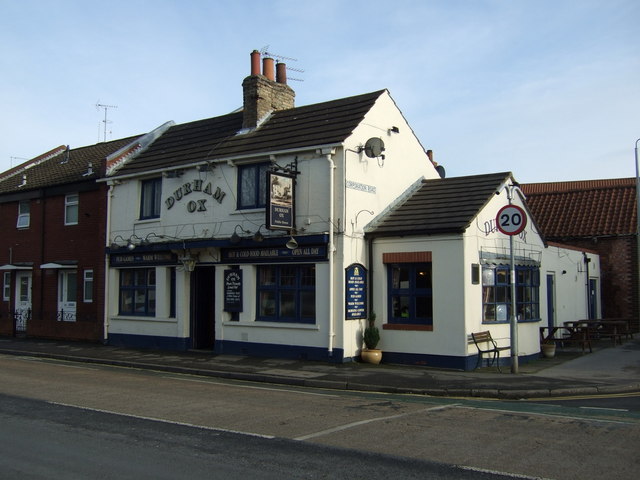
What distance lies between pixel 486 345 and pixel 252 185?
776cm

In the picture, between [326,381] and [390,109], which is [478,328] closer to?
[326,381]

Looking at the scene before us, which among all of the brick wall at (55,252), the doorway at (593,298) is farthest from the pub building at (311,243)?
the doorway at (593,298)

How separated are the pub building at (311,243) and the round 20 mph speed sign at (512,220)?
1.16 meters

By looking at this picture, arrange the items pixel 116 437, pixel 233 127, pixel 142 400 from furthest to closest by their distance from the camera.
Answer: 1. pixel 233 127
2. pixel 142 400
3. pixel 116 437

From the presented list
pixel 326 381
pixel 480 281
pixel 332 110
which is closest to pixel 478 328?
pixel 480 281

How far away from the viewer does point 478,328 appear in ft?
50.3

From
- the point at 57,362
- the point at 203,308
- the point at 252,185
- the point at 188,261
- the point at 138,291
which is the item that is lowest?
the point at 57,362

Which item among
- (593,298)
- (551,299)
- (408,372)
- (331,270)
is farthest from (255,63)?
(593,298)

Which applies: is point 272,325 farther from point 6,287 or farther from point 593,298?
point 6,287

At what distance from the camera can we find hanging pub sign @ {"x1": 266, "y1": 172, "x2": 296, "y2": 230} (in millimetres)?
15594

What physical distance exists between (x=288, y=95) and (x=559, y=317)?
39.4ft

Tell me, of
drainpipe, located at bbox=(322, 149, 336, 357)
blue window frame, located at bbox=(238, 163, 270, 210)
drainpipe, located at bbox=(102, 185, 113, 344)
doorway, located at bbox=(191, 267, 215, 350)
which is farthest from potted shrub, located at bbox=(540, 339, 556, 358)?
drainpipe, located at bbox=(102, 185, 113, 344)

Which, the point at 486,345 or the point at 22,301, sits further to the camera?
the point at 22,301

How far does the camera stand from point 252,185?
17.7m
